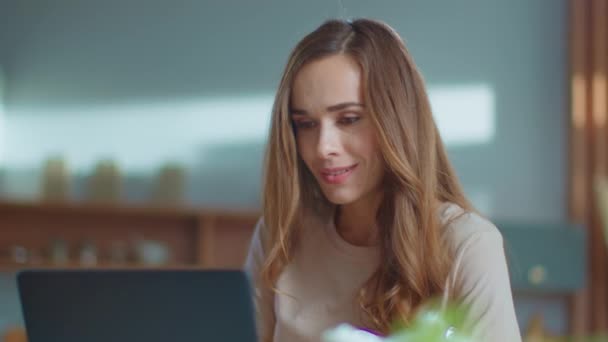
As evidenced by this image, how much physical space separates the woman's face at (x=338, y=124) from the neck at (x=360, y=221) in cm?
11

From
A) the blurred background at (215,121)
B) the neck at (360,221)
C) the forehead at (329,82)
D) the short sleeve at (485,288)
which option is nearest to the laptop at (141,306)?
A: the short sleeve at (485,288)

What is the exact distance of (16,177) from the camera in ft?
14.4

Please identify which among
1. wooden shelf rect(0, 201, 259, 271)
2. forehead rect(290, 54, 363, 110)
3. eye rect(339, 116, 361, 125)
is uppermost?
forehead rect(290, 54, 363, 110)

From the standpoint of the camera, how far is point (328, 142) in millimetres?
1593

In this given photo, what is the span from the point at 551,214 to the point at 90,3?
264cm

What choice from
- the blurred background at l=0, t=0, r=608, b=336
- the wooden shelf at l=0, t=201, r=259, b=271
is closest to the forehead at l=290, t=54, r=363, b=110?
the blurred background at l=0, t=0, r=608, b=336

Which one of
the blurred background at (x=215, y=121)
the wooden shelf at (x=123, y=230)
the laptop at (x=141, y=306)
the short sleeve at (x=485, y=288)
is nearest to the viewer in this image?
the laptop at (x=141, y=306)

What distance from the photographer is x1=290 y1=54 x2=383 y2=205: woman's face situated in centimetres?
158

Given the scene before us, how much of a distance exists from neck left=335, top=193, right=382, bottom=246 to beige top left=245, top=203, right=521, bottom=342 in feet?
0.11

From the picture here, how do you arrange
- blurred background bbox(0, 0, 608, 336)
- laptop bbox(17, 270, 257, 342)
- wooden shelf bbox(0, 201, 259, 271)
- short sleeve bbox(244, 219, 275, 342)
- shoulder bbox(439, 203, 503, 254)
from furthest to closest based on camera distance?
wooden shelf bbox(0, 201, 259, 271)
blurred background bbox(0, 0, 608, 336)
short sleeve bbox(244, 219, 275, 342)
shoulder bbox(439, 203, 503, 254)
laptop bbox(17, 270, 257, 342)

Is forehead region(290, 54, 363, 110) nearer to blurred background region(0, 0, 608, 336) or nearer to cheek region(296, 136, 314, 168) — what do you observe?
cheek region(296, 136, 314, 168)

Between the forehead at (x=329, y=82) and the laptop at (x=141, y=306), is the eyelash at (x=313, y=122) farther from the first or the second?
the laptop at (x=141, y=306)

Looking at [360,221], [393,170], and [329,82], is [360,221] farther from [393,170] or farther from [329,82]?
[329,82]

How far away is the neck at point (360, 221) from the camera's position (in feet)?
5.75
